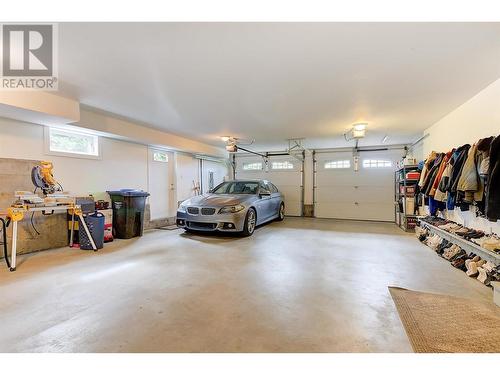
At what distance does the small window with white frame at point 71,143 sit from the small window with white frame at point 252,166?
217 inches

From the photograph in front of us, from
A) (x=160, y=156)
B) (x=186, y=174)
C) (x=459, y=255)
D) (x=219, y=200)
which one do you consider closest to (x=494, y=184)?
(x=459, y=255)

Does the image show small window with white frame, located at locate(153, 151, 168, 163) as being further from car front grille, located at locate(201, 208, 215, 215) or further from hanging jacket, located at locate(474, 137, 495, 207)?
hanging jacket, located at locate(474, 137, 495, 207)

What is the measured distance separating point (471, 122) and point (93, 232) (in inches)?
245

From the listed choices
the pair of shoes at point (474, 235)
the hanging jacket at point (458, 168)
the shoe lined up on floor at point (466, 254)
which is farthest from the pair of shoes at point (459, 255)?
the hanging jacket at point (458, 168)

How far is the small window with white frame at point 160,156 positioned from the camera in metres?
6.62

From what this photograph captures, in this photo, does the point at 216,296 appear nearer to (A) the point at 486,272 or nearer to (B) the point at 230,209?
(B) the point at 230,209

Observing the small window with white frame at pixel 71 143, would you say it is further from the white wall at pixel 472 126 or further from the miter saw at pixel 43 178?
the white wall at pixel 472 126

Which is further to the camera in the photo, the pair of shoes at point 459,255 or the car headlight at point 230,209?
the car headlight at point 230,209

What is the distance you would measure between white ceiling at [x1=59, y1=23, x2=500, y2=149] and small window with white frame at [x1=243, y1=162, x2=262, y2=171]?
469 centimetres

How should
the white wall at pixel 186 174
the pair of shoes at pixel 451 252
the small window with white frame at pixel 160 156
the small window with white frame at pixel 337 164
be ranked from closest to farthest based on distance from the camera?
the pair of shoes at pixel 451 252
the small window with white frame at pixel 160 156
the white wall at pixel 186 174
the small window with white frame at pixel 337 164
